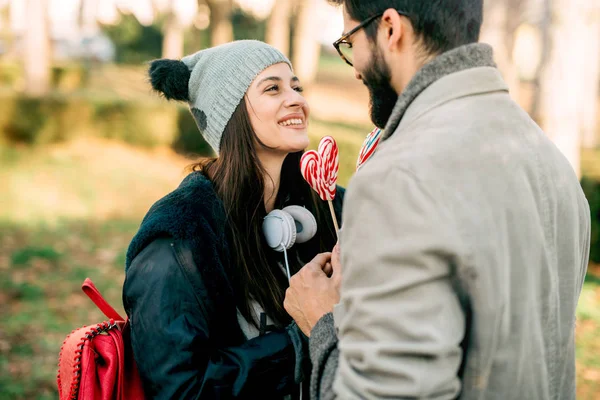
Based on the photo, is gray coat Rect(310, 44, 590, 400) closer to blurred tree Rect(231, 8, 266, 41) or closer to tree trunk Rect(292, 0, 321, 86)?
tree trunk Rect(292, 0, 321, 86)

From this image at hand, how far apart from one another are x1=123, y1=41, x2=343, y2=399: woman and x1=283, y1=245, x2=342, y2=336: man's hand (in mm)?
232

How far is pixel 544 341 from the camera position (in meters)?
1.61

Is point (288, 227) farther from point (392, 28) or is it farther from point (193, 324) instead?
point (392, 28)

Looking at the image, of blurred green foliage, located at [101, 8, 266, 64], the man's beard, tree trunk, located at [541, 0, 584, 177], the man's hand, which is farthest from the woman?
blurred green foliage, located at [101, 8, 266, 64]

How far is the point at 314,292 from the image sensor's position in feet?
6.50

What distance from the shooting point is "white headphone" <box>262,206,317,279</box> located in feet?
8.25

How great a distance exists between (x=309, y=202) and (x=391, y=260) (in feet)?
5.21

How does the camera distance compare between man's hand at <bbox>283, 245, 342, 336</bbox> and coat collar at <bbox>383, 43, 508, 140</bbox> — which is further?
man's hand at <bbox>283, 245, 342, 336</bbox>

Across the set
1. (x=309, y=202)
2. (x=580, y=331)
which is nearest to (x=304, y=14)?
(x=580, y=331)

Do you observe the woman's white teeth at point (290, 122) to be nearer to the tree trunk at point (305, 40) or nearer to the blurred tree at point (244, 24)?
the tree trunk at point (305, 40)

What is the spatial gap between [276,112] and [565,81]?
6.62m

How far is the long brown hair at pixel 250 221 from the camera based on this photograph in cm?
242

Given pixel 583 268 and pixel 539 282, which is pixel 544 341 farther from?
pixel 583 268

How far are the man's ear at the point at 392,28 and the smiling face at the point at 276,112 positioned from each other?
3.61ft
